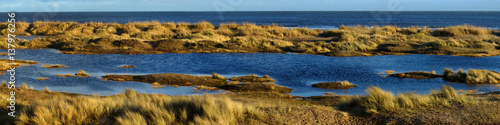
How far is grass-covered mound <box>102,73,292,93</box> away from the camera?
48.1 ft

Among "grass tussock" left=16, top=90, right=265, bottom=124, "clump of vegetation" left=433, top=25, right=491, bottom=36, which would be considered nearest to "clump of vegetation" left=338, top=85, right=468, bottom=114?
"grass tussock" left=16, top=90, right=265, bottom=124

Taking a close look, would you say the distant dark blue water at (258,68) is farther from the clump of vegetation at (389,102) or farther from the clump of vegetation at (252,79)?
the clump of vegetation at (389,102)

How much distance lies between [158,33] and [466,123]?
1431 inches

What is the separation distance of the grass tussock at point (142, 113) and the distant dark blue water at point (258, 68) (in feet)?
20.1

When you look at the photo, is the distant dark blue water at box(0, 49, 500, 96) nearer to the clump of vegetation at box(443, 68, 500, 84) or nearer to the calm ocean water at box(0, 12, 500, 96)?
the calm ocean water at box(0, 12, 500, 96)

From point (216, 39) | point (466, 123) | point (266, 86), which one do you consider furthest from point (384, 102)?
point (216, 39)

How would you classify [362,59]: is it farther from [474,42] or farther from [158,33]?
[158,33]

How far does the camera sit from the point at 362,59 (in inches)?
962

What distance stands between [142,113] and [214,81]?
8626 mm

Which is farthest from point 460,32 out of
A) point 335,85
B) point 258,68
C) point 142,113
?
point 142,113

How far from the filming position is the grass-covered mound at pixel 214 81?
14.7 m

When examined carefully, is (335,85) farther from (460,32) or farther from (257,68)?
(460,32)

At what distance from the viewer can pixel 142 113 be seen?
24.9 ft

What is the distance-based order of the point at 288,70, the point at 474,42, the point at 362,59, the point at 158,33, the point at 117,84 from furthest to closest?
the point at 158,33 < the point at 474,42 < the point at 362,59 < the point at 288,70 < the point at 117,84
